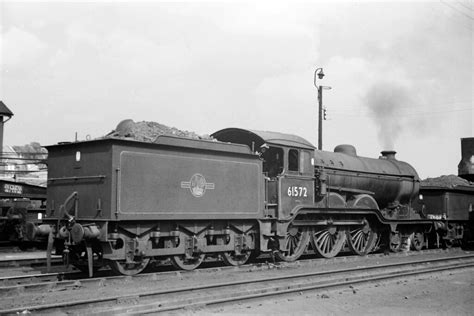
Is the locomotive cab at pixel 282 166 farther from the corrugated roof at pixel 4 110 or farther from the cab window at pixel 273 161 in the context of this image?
the corrugated roof at pixel 4 110

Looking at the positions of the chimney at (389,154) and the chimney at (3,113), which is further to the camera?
the chimney at (3,113)

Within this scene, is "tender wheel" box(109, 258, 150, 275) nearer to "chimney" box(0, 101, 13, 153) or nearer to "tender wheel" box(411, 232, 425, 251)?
"tender wheel" box(411, 232, 425, 251)

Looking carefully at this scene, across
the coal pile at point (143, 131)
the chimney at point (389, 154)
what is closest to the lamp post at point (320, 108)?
the chimney at point (389, 154)

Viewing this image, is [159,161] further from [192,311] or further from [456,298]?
[456,298]

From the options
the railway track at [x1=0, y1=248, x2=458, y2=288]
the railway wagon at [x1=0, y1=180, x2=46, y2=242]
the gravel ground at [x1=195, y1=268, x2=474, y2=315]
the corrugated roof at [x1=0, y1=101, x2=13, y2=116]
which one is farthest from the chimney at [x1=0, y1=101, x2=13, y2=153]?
the gravel ground at [x1=195, y1=268, x2=474, y2=315]

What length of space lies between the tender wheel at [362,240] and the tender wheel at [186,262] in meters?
5.16

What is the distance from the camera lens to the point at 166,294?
7977 millimetres

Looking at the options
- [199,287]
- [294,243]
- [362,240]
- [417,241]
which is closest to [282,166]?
[294,243]

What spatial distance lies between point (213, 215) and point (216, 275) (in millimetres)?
1272

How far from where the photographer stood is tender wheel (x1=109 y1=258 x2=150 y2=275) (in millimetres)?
9844

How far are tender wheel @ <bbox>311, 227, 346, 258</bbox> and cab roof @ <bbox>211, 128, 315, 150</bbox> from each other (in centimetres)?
236

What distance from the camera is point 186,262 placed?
1098 centimetres

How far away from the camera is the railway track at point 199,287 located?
23.2 feet

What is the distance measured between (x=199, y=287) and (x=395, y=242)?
31.0ft
